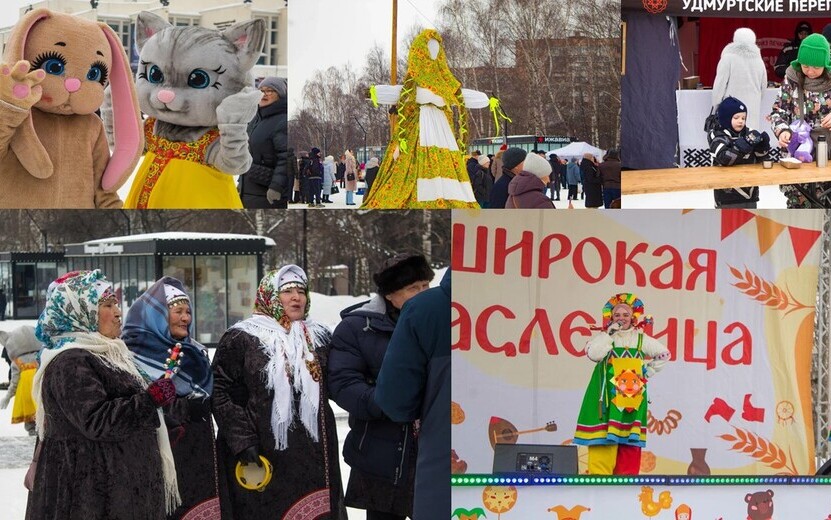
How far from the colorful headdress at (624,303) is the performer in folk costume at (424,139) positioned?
904 millimetres

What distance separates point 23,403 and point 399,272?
1382 mm

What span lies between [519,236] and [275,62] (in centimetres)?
123

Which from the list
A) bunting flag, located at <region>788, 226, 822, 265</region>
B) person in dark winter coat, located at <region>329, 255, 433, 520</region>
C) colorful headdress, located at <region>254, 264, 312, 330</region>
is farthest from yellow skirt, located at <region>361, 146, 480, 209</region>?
bunting flag, located at <region>788, 226, 822, 265</region>

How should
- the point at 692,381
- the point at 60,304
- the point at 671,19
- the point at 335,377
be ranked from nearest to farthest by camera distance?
the point at 60,304 < the point at 335,377 < the point at 671,19 < the point at 692,381

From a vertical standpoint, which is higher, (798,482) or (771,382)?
(771,382)

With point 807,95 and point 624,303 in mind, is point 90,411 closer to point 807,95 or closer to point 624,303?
point 624,303

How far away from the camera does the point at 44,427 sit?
4.33 m

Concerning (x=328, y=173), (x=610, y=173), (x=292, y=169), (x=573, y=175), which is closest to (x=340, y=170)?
(x=328, y=173)

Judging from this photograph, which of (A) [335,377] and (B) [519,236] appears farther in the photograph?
(B) [519,236]

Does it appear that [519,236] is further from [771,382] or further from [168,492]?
[168,492]

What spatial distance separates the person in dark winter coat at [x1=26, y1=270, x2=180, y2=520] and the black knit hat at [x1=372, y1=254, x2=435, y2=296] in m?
0.84

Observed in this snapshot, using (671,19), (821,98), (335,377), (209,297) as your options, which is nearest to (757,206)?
(821,98)

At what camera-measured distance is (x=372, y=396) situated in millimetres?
4578

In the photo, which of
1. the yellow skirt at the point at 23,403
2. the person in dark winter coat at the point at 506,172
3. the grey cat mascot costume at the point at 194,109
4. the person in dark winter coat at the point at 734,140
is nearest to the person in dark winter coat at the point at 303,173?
the grey cat mascot costume at the point at 194,109
